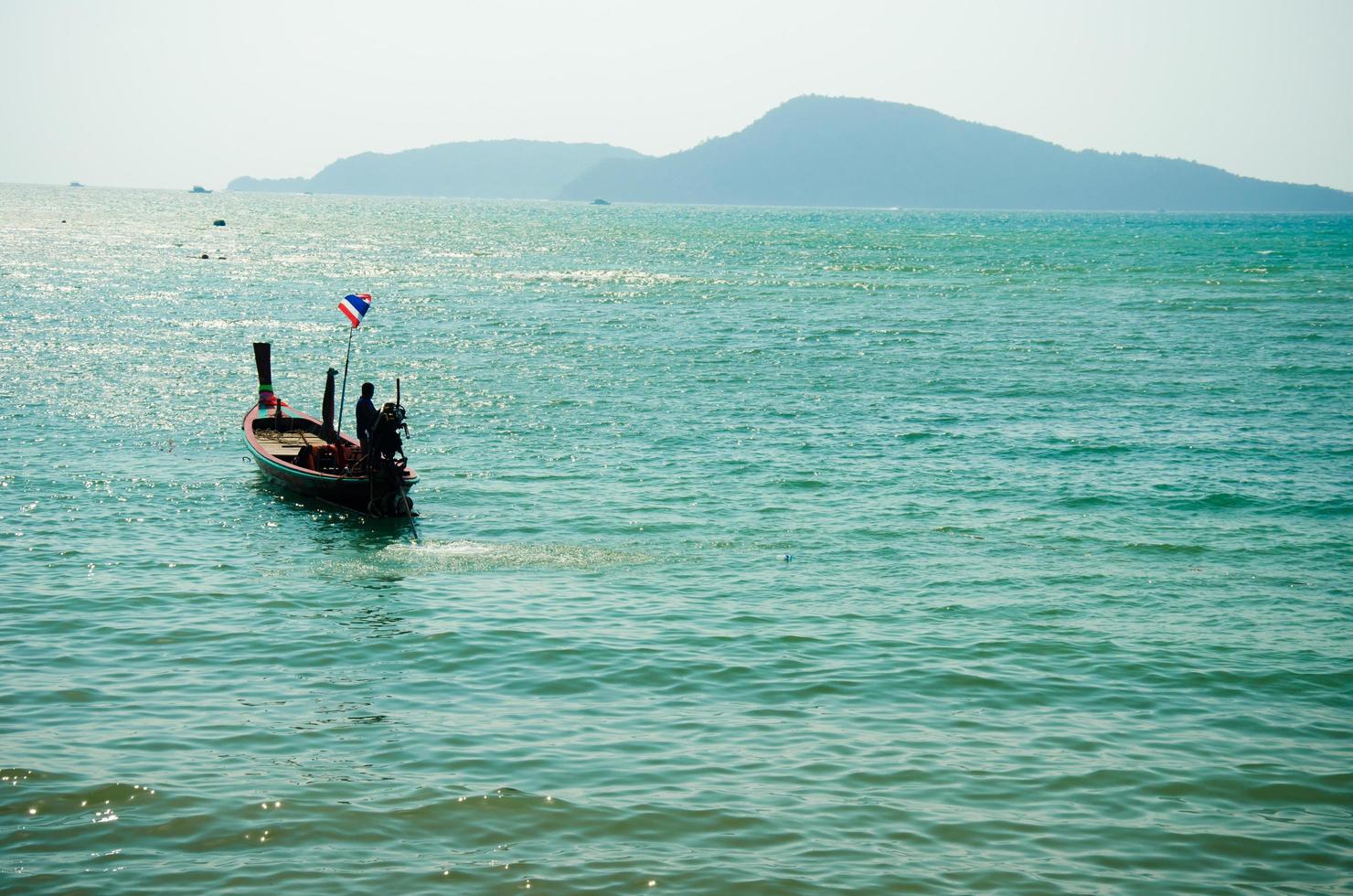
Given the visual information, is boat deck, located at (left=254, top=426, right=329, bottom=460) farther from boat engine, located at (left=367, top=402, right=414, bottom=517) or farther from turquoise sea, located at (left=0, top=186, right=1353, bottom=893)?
boat engine, located at (left=367, top=402, right=414, bottom=517)

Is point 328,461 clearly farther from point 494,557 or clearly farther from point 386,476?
point 494,557

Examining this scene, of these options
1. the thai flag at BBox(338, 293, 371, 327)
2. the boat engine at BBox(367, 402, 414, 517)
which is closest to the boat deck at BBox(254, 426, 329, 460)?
the thai flag at BBox(338, 293, 371, 327)

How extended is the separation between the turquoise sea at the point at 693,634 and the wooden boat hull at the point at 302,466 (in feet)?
1.85

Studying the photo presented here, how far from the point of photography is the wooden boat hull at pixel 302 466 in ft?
80.9

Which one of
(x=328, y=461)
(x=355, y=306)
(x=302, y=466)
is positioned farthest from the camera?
(x=355, y=306)

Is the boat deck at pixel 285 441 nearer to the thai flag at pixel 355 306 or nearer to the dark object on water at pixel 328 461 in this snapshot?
the dark object on water at pixel 328 461

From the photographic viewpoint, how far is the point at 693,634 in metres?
18.0

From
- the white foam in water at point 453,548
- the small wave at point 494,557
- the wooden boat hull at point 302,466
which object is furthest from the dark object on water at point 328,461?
the small wave at point 494,557

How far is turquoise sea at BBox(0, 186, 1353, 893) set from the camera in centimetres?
1199

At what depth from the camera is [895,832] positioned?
1226cm

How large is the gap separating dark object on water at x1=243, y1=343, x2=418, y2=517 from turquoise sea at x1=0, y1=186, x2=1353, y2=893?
1.97 ft

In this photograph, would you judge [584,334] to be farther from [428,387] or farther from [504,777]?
[504,777]

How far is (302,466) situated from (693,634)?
1199 cm

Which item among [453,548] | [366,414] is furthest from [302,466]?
[453,548]
